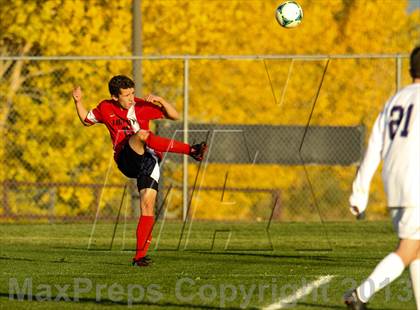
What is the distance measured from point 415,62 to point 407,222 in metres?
1.07

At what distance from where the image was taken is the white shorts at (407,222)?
8.66 meters

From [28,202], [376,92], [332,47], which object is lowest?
[28,202]

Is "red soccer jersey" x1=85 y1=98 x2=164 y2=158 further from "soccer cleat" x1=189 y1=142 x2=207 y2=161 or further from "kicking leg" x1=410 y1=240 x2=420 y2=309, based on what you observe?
"kicking leg" x1=410 y1=240 x2=420 y2=309

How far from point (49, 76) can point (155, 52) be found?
3247 mm

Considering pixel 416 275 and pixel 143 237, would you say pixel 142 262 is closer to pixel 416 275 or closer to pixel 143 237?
pixel 143 237

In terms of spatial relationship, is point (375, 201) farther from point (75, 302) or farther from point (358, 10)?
point (75, 302)

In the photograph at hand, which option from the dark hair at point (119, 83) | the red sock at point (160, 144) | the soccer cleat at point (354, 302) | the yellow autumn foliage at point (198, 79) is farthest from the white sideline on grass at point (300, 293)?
the yellow autumn foliage at point (198, 79)

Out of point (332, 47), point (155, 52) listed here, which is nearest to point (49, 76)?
point (155, 52)

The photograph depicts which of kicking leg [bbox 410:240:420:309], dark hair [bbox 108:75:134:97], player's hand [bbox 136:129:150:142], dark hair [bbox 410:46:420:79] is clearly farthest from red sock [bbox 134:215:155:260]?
dark hair [bbox 410:46:420:79]

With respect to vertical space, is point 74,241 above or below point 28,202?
below

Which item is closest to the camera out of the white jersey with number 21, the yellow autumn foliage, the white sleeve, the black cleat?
the white jersey with number 21

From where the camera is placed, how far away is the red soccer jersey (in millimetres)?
13922

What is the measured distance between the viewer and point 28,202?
26.5 m

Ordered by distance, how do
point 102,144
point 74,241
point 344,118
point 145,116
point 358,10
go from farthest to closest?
1. point 358,10
2. point 344,118
3. point 102,144
4. point 74,241
5. point 145,116
